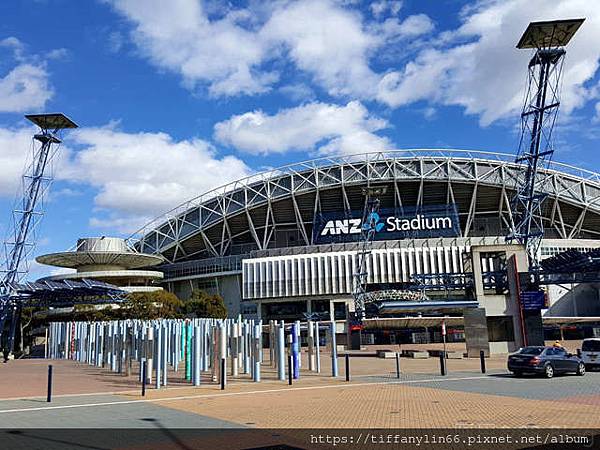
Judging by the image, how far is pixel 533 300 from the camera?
38.0 m

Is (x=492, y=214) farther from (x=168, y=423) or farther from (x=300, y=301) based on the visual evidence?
(x=168, y=423)

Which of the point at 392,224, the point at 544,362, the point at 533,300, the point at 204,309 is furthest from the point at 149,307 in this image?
the point at 544,362

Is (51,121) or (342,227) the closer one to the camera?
(51,121)

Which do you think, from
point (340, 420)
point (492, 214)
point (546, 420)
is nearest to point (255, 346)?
point (340, 420)

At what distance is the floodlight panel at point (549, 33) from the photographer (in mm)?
53406

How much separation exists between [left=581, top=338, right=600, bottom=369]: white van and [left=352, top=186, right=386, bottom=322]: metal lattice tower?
4367 cm

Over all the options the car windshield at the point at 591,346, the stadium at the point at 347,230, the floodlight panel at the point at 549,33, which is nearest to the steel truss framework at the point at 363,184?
the stadium at the point at 347,230

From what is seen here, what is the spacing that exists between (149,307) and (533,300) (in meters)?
43.0

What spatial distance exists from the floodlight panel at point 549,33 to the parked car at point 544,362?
40730 mm

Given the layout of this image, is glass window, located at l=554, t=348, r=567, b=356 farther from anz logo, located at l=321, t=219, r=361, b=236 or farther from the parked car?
anz logo, located at l=321, t=219, r=361, b=236

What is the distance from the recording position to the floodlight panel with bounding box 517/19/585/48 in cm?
5341

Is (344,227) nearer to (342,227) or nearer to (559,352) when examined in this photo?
(342,227)

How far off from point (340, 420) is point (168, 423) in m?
3.87

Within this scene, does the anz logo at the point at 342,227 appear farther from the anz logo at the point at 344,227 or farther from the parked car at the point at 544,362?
the parked car at the point at 544,362
